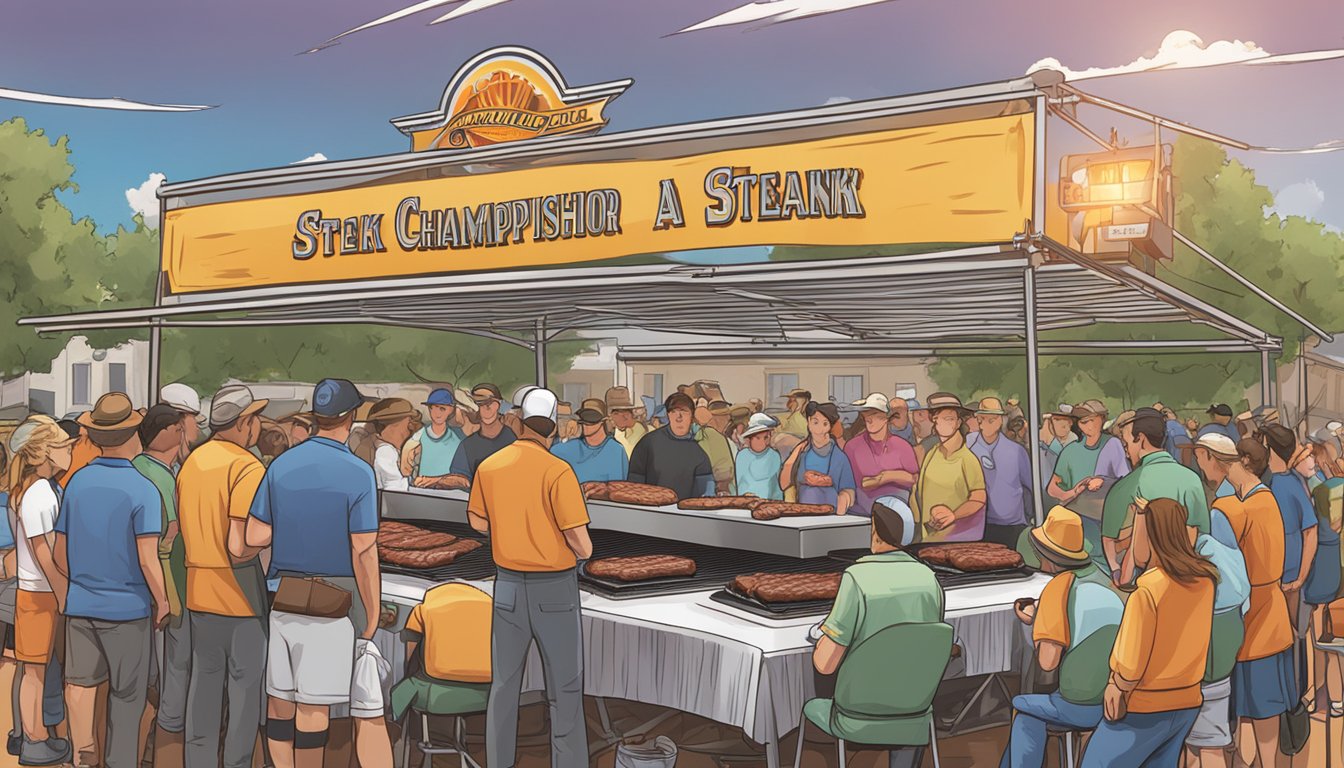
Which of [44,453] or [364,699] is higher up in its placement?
[44,453]

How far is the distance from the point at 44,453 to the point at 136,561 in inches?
39.6

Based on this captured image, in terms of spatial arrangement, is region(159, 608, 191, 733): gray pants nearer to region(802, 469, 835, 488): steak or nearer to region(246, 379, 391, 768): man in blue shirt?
region(246, 379, 391, 768): man in blue shirt

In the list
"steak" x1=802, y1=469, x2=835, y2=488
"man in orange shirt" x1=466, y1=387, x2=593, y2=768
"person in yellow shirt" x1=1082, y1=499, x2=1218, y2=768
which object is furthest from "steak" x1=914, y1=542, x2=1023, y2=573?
"man in orange shirt" x1=466, y1=387, x2=593, y2=768

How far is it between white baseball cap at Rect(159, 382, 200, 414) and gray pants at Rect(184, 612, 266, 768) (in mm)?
993

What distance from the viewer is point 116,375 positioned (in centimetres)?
4856

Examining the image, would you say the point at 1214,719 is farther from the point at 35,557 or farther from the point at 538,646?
the point at 35,557

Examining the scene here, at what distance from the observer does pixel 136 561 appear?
16.2 ft

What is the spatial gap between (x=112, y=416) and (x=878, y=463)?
5172 mm

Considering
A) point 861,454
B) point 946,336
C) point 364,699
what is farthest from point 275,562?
point 946,336

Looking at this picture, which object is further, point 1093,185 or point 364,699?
point 1093,185

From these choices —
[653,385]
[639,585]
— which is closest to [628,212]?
[639,585]

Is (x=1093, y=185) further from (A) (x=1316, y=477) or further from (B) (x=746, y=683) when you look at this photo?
(B) (x=746, y=683)

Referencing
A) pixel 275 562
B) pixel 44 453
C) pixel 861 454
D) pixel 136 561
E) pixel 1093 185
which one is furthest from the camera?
pixel 861 454

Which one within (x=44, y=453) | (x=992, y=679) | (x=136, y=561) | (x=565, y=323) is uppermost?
(x=565, y=323)
